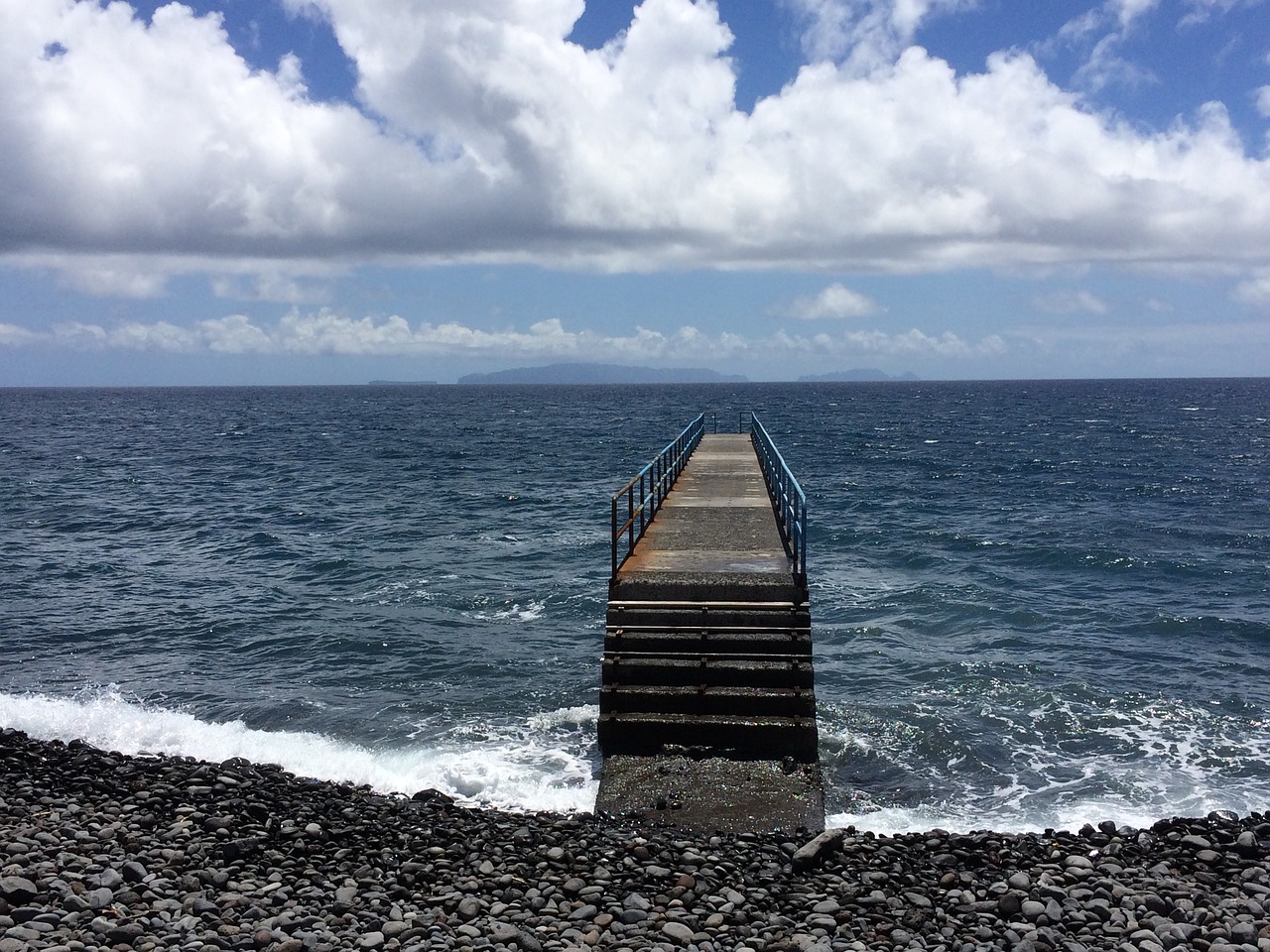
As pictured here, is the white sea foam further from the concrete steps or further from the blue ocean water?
the concrete steps

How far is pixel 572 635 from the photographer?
17.4 metres

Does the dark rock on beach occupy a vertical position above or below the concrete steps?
below

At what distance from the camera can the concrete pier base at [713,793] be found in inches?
372

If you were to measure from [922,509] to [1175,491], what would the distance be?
11.2 m

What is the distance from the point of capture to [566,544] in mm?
25594

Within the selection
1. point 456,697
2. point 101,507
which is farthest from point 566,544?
point 101,507

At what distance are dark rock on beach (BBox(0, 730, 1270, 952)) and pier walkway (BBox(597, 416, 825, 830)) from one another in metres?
0.80

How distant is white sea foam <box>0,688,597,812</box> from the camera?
10.9 metres

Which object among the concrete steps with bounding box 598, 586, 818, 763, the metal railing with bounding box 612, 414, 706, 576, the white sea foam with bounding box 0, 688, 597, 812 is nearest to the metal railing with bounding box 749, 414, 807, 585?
the concrete steps with bounding box 598, 586, 818, 763

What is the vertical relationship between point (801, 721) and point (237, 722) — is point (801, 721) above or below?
above

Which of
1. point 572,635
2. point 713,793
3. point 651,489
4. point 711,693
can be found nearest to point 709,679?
point 711,693

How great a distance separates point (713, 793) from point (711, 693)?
1240 mm

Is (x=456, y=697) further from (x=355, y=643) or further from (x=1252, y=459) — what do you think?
(x=1252, y=459)

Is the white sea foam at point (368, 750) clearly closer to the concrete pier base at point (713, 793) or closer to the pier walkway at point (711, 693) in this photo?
the concrete pier base at point (713, 793)
